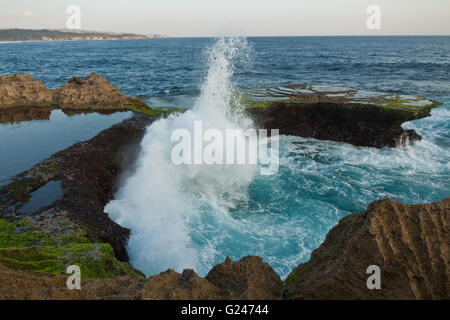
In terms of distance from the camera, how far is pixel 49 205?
28.3 feet

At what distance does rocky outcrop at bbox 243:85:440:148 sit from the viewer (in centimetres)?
1847

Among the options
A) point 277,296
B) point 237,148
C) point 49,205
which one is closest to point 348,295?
point 277,296

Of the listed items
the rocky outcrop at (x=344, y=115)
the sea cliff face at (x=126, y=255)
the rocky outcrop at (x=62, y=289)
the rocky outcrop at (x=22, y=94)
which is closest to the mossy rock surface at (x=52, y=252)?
the sea cliff face at (x=126, y=255)

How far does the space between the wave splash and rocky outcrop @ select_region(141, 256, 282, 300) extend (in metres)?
4.99

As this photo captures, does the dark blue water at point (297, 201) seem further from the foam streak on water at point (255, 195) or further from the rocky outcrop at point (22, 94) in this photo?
the rocky outcrop at point (22, 94)

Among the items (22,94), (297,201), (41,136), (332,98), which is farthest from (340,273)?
(22,94)

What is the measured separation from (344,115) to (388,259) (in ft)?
58.4

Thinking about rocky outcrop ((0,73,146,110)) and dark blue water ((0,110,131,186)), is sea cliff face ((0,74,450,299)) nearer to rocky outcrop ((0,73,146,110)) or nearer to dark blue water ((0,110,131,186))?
dark blue water ((0,110,131,186))

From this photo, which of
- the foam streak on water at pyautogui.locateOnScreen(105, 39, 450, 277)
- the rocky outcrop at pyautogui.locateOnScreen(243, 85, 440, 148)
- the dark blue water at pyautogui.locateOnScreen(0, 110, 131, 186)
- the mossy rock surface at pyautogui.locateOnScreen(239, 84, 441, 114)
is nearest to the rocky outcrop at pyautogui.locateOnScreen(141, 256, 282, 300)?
the foam streak on water at pyautogui.locateOnScreen(105, 39, 450, 277)

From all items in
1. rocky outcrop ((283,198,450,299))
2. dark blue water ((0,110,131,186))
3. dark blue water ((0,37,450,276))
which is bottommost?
dark blue water ((0,37,450,276))

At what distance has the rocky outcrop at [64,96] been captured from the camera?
68.2ft

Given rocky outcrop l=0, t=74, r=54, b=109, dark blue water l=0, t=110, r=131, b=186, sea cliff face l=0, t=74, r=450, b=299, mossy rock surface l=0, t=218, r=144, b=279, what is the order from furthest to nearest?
rocky outcrop l=0, t=74, r=54, b=109, dark blue water l=0, t=110, r=131, b=186, mossy rock surface l=0, t=218, r=144, b=279, sea cliff face l=0, t=74, r=450, b=299

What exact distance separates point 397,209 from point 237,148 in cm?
1364

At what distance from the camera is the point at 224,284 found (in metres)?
3.75
